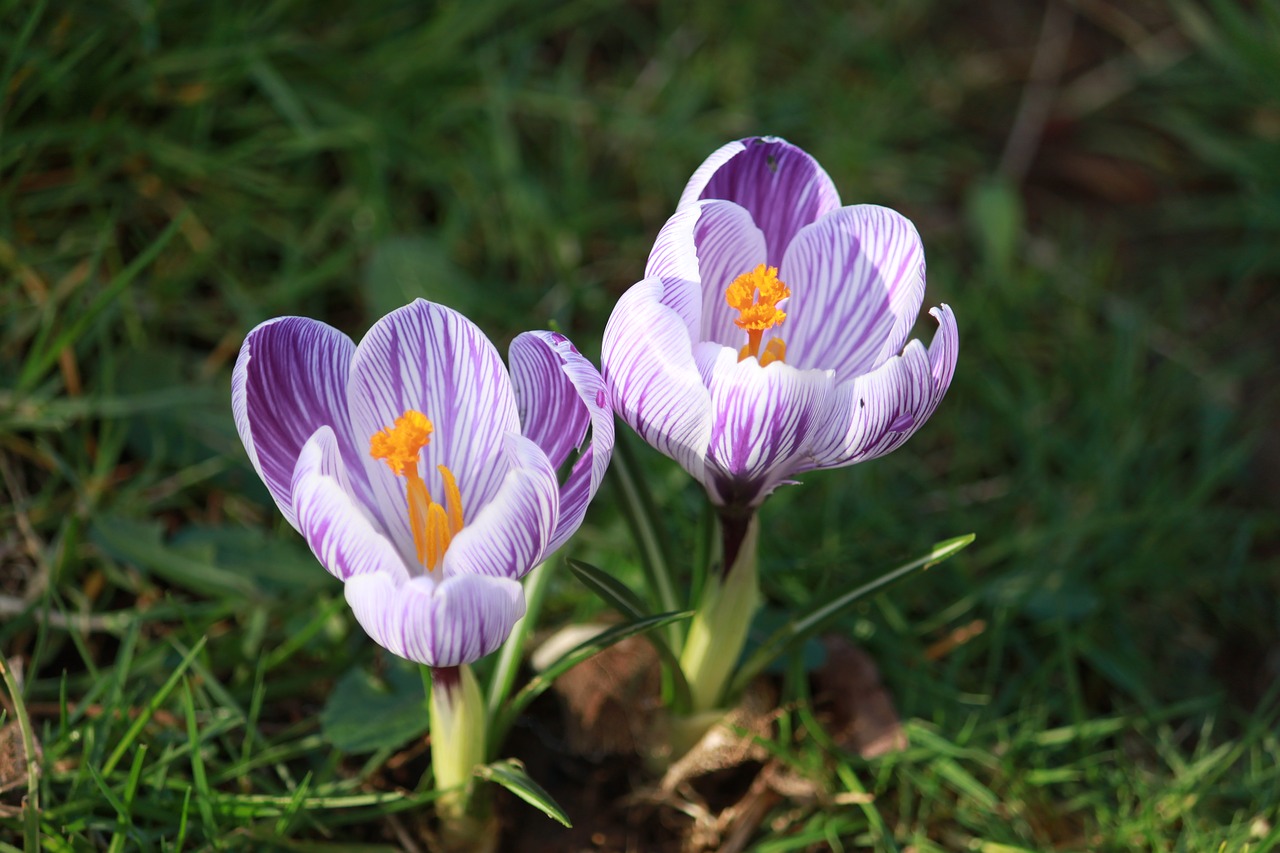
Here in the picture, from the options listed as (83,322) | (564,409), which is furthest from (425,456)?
(83,322)

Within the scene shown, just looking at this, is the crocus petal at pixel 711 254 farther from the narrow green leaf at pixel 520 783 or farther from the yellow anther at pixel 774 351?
the narrow green leaf at pixel 520 783

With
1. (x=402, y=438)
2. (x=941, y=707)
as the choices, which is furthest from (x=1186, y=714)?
(x=402, y=438)

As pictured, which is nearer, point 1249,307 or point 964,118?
point 1249,307

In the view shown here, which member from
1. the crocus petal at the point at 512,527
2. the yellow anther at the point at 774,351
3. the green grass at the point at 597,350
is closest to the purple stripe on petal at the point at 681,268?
the yellow anther at the point at 774,351

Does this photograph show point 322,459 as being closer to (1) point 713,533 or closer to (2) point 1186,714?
(1) point 713,533

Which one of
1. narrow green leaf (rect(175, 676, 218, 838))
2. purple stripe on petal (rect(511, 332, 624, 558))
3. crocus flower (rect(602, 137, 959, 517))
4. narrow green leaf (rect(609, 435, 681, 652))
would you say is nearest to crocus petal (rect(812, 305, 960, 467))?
crocus flower (rect(602, 137, 959, 517))

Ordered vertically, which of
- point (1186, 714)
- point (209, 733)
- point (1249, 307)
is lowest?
point (1186, 714)

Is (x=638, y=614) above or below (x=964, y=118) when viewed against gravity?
below

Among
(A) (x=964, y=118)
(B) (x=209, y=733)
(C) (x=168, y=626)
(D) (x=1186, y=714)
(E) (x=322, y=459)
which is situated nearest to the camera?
(E) (x=322, y=459)
